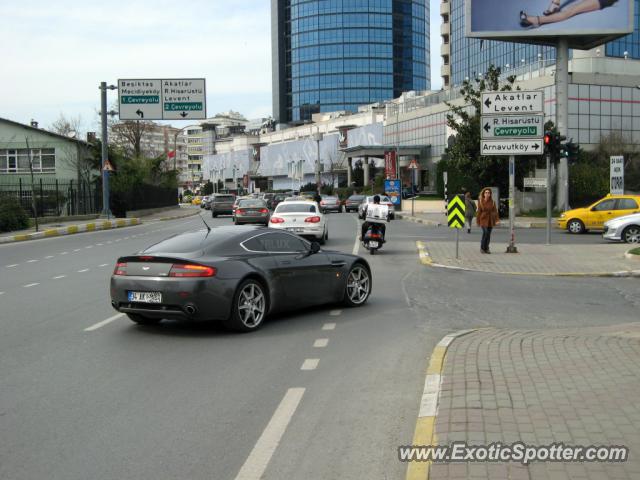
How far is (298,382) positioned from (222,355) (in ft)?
5.06

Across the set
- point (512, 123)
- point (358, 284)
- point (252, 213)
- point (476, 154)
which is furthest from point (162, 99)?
point (358, 284)

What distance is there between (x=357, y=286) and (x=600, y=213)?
72.7 feet

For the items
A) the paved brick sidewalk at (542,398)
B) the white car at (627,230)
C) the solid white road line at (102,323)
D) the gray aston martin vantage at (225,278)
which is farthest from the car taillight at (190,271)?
the white car at (627,230)

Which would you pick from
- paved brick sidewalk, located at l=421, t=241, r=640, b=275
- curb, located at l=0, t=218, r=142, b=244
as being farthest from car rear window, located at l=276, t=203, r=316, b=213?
curb, located at l=0, t=218, r=142, b=244

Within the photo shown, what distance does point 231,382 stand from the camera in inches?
282

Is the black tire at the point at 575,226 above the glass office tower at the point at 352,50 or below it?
below

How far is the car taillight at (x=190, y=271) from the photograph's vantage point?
9.25 meters

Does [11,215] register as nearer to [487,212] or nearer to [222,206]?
[222,206]

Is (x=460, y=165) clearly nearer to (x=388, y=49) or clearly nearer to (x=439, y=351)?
(x=439, y=351)

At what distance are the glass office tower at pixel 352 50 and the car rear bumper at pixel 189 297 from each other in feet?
488

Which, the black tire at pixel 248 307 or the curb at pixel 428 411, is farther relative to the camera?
the black tire at pixel 248 307

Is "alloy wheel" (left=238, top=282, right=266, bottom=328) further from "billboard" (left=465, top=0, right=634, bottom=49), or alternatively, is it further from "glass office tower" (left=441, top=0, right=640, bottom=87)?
"glass office tower" (left=441, top=0, right=640, bottom=87)

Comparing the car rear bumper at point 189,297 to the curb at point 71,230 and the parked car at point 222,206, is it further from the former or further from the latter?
the parked car at point 222,206

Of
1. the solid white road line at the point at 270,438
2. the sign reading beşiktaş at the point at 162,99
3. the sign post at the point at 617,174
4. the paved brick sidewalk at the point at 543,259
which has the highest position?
the sign reading beşiktaş at the point at 162,99
